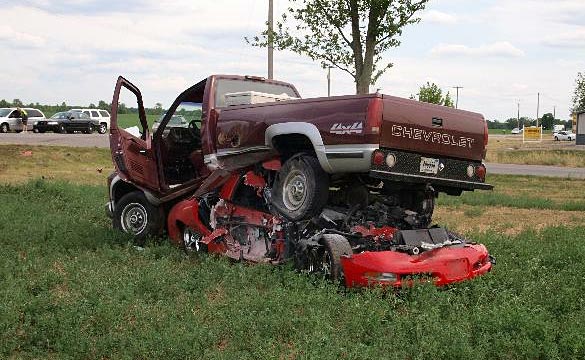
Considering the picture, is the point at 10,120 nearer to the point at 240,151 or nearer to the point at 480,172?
the point at 240,151

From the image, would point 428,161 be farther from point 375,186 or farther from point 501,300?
point 501,300

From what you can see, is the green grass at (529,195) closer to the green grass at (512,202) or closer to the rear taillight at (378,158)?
the green grass at (512,202)

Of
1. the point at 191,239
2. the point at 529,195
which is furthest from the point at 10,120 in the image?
the point at 191,239

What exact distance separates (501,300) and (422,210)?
1.81 m

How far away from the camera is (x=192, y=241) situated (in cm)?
899

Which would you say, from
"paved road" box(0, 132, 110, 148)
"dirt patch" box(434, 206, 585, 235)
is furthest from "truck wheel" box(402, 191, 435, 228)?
"paved road" box(0, 132, 110, 148)

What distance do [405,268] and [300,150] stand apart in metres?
1.85

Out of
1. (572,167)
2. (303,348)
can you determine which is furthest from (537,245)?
(572,167)

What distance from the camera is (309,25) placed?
700 inches

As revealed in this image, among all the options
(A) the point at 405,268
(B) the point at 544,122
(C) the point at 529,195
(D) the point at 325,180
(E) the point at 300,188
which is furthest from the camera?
(B) the point at 544,122

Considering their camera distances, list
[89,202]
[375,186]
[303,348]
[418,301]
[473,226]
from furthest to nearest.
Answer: [89,202] < [473,226] < [375,186] < [418,301] < [303,348]

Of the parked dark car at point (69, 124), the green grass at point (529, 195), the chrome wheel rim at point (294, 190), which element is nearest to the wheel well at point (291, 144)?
the chrome wheel rim at point (294, 190)

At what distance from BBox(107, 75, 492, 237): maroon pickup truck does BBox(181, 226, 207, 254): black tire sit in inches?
20.3

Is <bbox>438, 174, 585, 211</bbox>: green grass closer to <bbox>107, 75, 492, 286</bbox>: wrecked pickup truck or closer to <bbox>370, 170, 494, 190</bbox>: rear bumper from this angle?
<bbox>107, 75, 492, 286</bbox>: wrecked pickup truck
